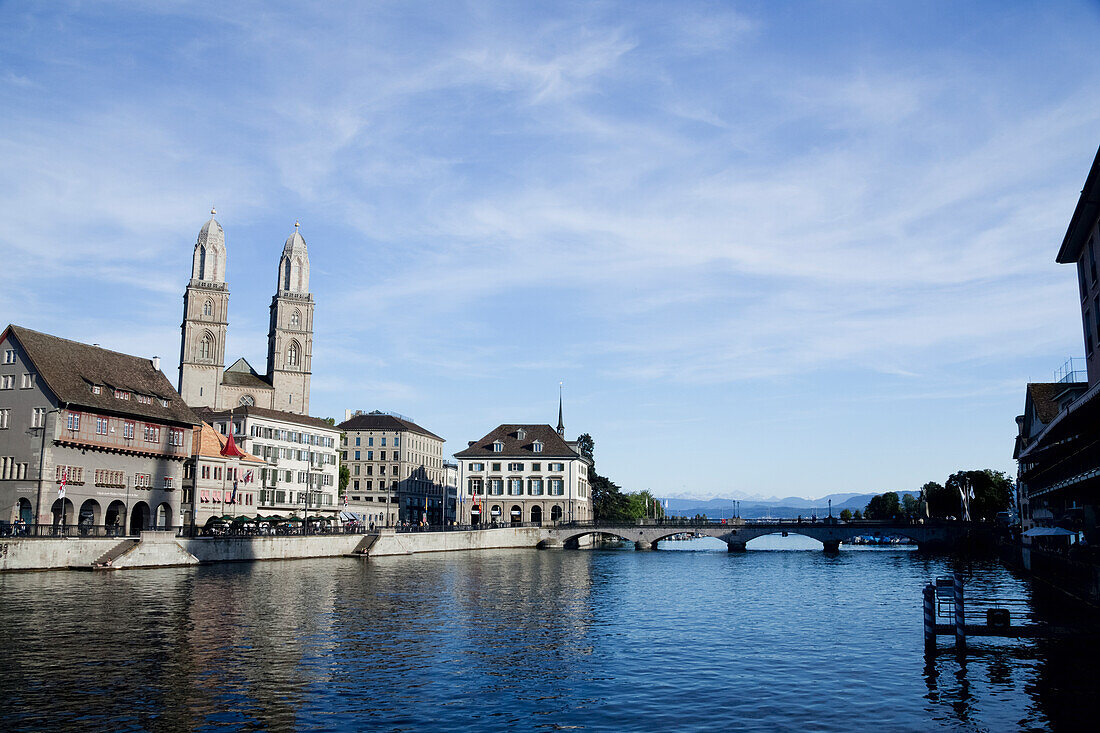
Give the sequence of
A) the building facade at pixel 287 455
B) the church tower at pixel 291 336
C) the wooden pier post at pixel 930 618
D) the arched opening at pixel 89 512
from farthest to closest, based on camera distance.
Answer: the church tower at pixel 291 336 < the building facade at pixel 287 455 < the arched opening at pixel 89 512 < the wooden pier post at pixel 930 618

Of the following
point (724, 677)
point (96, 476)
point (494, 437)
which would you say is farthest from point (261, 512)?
point (724, 677)

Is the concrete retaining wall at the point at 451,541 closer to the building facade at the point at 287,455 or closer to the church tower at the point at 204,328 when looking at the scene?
the building facade at the point at 287,455

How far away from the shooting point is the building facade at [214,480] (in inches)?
3526

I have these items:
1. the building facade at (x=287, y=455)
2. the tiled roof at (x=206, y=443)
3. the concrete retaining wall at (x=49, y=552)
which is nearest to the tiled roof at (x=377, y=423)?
the building facade at (x=287, y=455)

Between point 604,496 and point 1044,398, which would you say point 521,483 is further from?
point 1044,398

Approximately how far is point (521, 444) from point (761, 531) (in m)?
39.8

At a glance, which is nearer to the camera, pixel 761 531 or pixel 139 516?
pixel 139 516

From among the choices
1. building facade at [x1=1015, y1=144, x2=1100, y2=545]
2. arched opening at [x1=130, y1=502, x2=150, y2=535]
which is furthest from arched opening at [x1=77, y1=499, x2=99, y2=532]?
building facade at [x1=1015, y1=144, x2=1100, y2=545]

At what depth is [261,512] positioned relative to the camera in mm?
105250

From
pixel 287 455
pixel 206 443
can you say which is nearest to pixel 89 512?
pixel 206 443

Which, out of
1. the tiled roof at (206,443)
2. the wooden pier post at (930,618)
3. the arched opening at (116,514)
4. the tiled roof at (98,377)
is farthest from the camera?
the tiled roof at (206,443)

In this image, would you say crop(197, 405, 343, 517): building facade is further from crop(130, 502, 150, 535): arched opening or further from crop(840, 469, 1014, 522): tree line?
crop(840, 469, 1014, 522): tree line

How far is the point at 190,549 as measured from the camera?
241ft

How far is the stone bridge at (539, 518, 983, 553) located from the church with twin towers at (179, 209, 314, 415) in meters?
60.0
